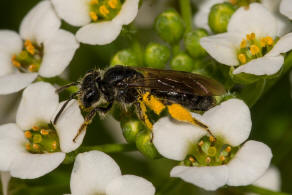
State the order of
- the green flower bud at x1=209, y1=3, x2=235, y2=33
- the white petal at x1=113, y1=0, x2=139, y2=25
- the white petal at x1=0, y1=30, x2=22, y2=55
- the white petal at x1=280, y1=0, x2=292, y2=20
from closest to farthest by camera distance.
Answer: the white petal at x1=280, y1=0, x2=292, y2=20 → the white petal at x1=113, y1=0, x2=139, y2=25 → the green flower bud at x1=209, y1=3, x2=235, y2=33 → the white petal at x1=0, y1=30, x2=22, y2=55

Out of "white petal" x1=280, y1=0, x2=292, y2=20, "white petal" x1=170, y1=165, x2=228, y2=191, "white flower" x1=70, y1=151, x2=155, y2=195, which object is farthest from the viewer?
"white petal" x1=280, y1=0, x2=292, y2=20

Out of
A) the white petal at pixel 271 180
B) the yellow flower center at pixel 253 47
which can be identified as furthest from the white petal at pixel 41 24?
the white petal at pixel 271 180

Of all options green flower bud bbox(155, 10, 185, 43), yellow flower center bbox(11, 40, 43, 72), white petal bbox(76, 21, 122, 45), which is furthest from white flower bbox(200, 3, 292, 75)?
yellow flower center bbox(11, 40, 43, 72)

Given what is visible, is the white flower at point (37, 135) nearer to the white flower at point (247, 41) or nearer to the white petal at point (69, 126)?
the white petal at point (69, 126)

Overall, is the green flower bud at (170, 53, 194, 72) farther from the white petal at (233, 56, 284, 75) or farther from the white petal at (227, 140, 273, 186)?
the white petal at (227, 140, 273, 186)

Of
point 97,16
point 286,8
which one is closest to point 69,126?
point 97,16
